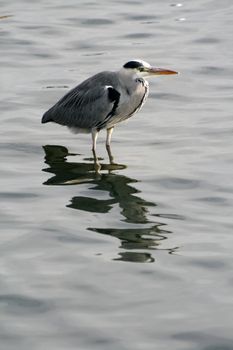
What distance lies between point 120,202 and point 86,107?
203 cm

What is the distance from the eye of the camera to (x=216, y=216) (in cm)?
1181

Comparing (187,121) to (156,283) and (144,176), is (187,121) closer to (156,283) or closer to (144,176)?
(144,176)

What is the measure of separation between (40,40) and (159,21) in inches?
98.4

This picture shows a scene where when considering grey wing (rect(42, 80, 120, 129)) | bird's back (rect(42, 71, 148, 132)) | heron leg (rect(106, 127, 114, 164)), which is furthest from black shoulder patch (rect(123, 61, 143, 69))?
heron leg (rect(106, 127, 114, 164))

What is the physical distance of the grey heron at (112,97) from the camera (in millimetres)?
13852

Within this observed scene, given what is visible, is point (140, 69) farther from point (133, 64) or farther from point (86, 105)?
point (86, 105)

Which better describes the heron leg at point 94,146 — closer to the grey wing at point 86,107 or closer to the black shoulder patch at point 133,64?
the grey wing at point 86,107

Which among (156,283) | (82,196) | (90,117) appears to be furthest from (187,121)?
(156,283)

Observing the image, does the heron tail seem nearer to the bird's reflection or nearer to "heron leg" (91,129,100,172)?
the bird's reflection

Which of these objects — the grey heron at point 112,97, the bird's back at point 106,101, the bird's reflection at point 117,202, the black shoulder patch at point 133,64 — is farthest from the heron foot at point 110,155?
the black shoulder patch at point 133,64

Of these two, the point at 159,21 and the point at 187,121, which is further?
the point at 159,21

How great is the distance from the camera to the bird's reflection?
10977 mm

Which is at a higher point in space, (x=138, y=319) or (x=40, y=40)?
(x=40, y=40)

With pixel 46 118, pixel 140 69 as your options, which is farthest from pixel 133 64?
pixel 46 118
